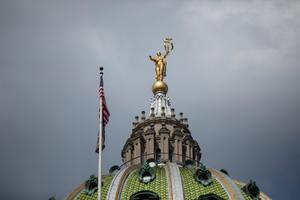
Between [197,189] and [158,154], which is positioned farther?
[158,154]

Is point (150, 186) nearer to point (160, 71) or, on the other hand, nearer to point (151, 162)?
point (151, 162)

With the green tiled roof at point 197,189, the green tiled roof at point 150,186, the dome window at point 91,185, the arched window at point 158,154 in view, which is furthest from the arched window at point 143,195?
the arched window at point 158,154

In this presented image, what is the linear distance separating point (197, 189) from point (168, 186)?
239cm

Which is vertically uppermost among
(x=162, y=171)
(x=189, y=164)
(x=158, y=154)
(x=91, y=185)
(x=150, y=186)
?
(x=158, y=154)

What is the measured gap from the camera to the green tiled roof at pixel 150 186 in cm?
7350

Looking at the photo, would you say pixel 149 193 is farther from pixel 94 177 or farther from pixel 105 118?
pixel 105 118

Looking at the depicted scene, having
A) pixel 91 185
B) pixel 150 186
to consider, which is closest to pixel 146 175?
pixel 150 186

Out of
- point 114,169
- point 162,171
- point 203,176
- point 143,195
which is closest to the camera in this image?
point 143,195

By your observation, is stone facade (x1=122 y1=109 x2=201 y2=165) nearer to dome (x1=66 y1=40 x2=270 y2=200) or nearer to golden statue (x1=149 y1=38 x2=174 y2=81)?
dome (x1=66 y1=40 x2=270 y2=200)

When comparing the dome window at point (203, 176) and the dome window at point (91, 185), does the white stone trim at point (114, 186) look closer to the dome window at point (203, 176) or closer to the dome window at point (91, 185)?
the dome window at point (91, 185)

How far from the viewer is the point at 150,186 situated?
74688 millimetres

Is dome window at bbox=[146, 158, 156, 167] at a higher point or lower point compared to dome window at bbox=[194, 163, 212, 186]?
higher

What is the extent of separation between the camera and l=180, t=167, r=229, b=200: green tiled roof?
73.5 meters

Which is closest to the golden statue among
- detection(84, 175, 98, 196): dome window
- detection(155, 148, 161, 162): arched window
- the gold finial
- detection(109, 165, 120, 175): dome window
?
the gold finial
